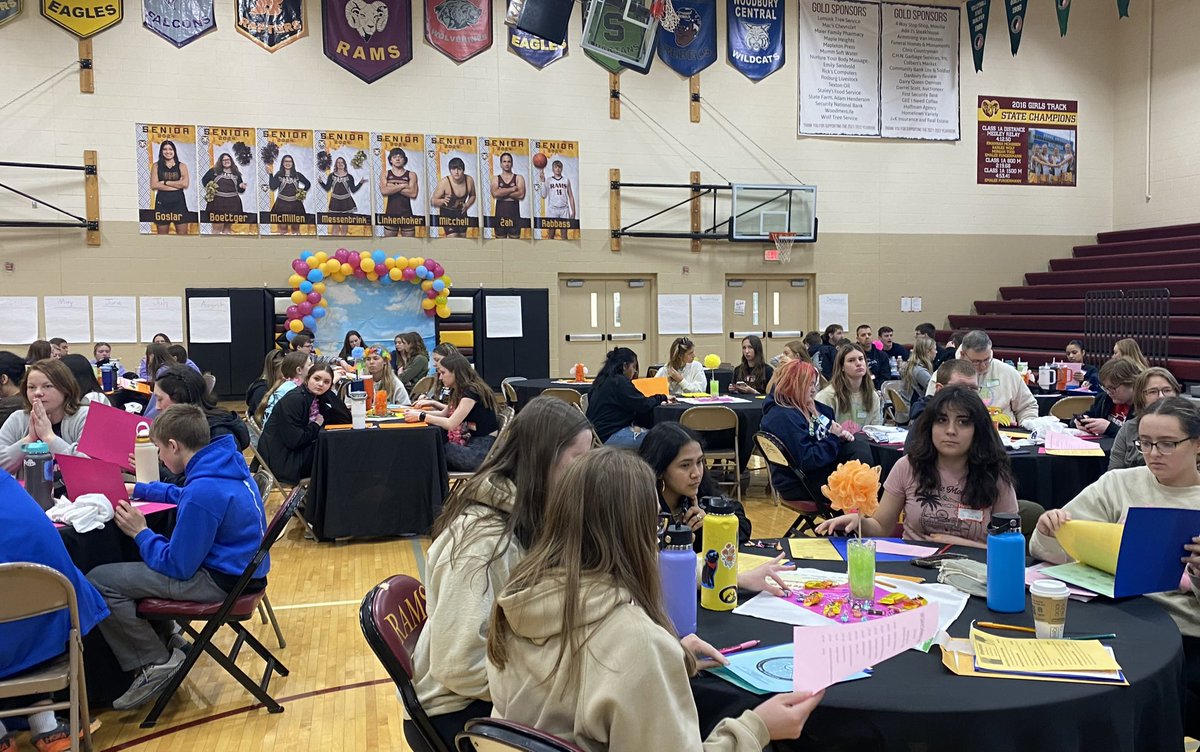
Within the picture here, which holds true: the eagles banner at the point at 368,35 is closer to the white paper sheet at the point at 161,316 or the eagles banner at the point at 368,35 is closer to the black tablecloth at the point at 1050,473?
the white paper sheet at the point at 161,316

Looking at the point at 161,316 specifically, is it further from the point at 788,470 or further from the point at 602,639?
the point at 602,639

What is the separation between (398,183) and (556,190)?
208cm

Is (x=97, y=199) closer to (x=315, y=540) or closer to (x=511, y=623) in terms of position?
(x=315, y=540)

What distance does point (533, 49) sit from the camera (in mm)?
11992

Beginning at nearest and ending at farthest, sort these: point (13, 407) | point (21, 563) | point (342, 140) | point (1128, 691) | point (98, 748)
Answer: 1. point (1128, 691)
2. point (21, 563)
3. point (98, 748)
4. point (13, 407)
5. point (342, 140)

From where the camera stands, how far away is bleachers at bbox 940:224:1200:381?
39.5ft

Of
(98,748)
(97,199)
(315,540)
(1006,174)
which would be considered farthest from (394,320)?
(1006,174)

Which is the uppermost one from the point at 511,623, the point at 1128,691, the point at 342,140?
the point at 342,140

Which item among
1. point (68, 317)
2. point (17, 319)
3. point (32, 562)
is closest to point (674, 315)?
point (68, 317)

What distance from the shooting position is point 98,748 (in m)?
3.22

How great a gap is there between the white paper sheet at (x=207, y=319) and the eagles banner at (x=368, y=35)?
11.2 ft

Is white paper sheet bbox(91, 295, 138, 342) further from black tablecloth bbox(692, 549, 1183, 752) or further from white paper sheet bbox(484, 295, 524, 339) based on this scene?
black tablecloth bbox(692, 549, 1183, 752)

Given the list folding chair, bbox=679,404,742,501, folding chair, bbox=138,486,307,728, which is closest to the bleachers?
folding chair, bbox=679,404,742,501

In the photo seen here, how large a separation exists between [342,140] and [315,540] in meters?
6.63
